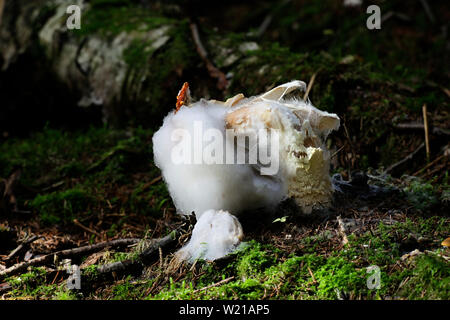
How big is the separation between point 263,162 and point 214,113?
1.26ft

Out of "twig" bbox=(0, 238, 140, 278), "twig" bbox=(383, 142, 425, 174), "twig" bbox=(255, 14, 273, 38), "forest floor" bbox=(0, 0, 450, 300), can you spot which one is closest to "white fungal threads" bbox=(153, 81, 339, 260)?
"forest floor" bbox=(0, 0, 450, 300)

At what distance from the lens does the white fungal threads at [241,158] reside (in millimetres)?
2293

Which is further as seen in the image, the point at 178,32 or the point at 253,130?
the point at 178,32

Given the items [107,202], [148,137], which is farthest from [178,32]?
[107,202]

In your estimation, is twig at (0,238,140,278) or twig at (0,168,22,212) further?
twig at (0,168,22,212)

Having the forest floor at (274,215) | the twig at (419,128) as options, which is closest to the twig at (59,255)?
the forest floor at (274,215)

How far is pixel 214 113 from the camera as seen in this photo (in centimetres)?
247

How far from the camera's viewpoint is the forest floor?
1.95 m

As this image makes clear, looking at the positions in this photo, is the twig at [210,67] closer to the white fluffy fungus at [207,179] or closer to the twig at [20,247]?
the white fluffy fungus at [207,179]

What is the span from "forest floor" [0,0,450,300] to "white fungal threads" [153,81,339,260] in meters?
0.13

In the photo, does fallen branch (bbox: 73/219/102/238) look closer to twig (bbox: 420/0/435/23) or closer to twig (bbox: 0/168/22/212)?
twig (bbox: 0/168/22/212)

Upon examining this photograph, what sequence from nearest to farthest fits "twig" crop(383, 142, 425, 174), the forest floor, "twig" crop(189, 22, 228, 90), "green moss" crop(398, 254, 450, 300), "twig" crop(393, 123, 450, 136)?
"green moss" crop(398, 254, 450, 300), the forest floor, "twig" crop(383, 142, 425, 174), "twig" crop(393, 123, 450, 136), "twig" crop(189, 22, 228, 90)

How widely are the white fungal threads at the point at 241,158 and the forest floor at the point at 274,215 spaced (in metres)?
0.13
